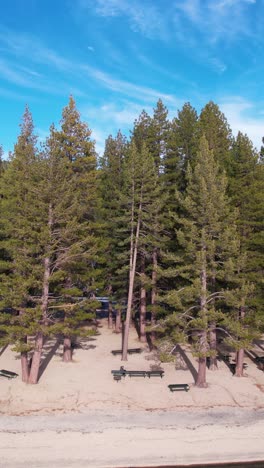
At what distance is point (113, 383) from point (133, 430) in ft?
17.0

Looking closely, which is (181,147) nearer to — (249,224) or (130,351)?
(249,224)

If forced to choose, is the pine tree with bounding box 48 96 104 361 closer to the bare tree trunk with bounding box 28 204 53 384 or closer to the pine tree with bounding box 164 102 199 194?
the bare tree trunk with bounding box 28 204 53 384

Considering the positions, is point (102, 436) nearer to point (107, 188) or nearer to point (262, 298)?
point (262, 298)

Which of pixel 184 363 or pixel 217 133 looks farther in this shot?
pixel 217 133

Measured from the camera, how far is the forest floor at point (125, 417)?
13.8 meters

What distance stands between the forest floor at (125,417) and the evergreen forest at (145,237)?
1.39 metres

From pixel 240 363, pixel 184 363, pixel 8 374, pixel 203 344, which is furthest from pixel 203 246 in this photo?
pixel 8 374

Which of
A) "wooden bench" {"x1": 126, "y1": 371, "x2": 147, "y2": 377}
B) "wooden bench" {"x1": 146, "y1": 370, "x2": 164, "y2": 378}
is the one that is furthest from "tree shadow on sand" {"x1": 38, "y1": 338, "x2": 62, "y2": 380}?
"wooden bench" {"x1": 146, "y1": 370, "x2": 164, "y2": 378}

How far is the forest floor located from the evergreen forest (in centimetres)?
139

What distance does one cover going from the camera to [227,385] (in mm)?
20609

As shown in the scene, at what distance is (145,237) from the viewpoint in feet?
85.5

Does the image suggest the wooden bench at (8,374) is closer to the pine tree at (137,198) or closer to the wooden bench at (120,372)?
the wooden bench at (120,372)


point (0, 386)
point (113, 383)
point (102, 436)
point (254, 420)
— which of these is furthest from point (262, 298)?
point (0, 386)

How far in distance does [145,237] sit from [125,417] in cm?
1279
